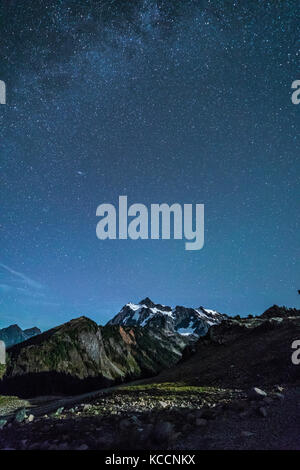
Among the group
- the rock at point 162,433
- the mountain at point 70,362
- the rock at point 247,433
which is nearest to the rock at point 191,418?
the rock at point 162,433

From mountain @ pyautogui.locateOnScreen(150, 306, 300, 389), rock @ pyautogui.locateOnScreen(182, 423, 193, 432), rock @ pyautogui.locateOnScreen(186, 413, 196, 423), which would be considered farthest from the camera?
mountain @ pyautogui.locateOnScreen(150, 306, 300, 389)

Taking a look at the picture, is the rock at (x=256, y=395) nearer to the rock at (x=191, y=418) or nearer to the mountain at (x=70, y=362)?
the rock at (x=191, y=418)

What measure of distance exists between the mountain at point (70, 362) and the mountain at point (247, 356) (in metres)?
81.3

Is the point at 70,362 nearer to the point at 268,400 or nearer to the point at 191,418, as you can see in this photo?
the point at 268,400

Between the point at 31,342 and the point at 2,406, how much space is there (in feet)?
125

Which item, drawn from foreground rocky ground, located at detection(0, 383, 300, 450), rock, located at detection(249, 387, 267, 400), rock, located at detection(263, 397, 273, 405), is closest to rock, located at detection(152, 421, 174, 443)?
foreground rocky ground, located at detection(0, 383, 300, 450)

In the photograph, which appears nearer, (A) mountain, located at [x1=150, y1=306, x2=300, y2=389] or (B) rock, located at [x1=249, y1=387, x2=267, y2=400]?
(B) rock, located at [x1=249, y1=387, x2=267, y2=400]

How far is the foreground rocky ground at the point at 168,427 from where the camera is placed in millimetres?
7945

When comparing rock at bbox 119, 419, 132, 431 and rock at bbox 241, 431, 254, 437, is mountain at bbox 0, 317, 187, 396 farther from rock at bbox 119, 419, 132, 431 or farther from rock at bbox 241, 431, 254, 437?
rock at bbox 241, 431, 254, 437

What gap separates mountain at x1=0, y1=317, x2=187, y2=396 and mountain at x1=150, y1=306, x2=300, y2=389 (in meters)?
81.3

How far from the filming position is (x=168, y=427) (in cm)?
840

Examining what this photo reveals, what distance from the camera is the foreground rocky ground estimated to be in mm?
7945
